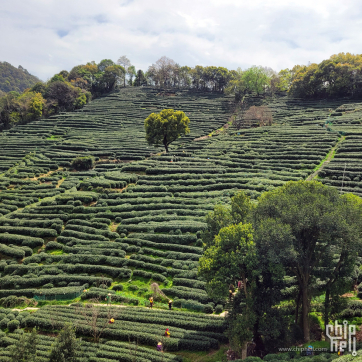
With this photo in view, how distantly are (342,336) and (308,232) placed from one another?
6.79 meters

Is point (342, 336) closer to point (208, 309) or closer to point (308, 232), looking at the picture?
point (308, 232)

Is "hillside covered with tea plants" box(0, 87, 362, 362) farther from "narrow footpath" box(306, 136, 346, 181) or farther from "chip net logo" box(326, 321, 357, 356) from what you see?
"chip net logo" box(326, 321, 357, 356)

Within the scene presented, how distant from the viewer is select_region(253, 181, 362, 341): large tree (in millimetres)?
16281

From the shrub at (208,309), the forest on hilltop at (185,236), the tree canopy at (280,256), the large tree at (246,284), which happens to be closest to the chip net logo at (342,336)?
the forest on hilltop at (185,236)

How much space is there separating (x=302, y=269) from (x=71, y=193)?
33099 millimetres

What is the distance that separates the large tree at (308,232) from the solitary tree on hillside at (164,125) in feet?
125

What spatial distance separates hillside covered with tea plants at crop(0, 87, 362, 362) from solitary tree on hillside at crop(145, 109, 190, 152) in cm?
412

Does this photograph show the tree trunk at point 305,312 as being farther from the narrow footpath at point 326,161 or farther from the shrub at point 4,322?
the narrow footpath at point 326,161

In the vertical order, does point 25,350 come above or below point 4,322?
above

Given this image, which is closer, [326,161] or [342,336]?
[342,336]

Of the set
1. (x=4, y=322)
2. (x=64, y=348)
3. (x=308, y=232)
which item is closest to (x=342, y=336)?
(x=308, y=232)

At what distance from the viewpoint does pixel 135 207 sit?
36062mm

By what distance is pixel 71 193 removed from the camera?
39844 mm

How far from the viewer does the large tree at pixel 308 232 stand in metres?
16.3
